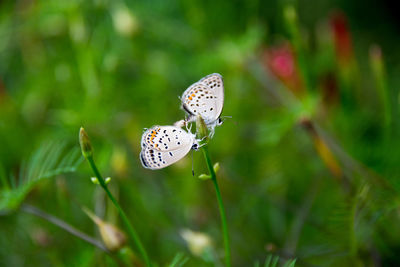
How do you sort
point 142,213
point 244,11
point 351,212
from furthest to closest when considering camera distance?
1. point 244,11
2. point 142,213
3. point 351,212

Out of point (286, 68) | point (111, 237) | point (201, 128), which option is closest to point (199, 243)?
point (111, 237)

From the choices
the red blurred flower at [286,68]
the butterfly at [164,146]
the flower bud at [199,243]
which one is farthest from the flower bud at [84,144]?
the red blurred flower at [286,68]

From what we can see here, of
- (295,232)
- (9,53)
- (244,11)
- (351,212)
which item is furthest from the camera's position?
(9,53)

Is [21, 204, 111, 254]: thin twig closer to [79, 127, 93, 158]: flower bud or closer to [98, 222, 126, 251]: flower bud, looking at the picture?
[98, 222, 126, 251]: flower bud

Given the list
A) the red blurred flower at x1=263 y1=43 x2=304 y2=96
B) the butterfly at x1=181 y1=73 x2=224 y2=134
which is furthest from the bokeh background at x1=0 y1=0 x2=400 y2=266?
the butterfly at x1=181 y1=73 x2=224 y2=134

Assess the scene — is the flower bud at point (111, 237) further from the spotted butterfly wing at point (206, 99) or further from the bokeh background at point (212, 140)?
the spotted butterfly wing at point (206, 99)

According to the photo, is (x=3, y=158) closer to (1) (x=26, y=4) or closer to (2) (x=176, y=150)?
(1) (x=26, y=4)

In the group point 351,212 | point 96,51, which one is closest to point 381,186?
point 351,212

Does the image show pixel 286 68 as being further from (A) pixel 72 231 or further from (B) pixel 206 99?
(A) pixel 72 231
